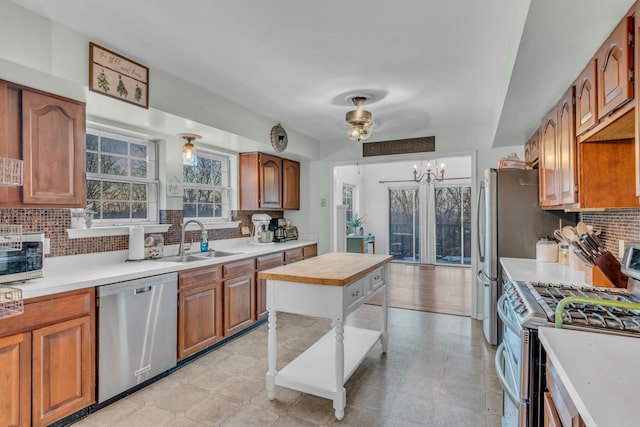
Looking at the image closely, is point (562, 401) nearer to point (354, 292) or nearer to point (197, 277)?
point (354, 292)

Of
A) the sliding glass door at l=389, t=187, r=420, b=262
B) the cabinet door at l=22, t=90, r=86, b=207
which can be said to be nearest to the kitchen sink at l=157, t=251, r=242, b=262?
the cabinet door at l=22, t=90, r=86, b=207

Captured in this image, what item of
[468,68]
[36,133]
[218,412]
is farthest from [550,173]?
[36,133]

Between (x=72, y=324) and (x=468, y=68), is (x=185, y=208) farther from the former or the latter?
(x=468, y=68)

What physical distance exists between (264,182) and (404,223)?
488cm

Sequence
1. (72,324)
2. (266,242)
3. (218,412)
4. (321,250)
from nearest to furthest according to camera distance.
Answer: (72,324), (218,412), (266,242), (321,250)

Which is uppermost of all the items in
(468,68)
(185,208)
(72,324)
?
(468,68)

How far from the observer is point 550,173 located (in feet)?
8.38

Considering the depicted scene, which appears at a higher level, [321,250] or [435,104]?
[435,104]

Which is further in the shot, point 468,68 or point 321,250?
point 321,250

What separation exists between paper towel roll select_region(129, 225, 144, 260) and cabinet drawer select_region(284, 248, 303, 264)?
1.72m

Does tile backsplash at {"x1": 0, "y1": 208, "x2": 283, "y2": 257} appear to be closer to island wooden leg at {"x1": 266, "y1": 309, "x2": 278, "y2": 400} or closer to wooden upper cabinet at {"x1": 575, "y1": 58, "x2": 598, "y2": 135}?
island wooden leg at {"x1": 266, "y1": 309, "x2": 278, "y2": 400}

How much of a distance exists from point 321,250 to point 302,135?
5.71ft

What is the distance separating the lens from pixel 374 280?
8.99ft

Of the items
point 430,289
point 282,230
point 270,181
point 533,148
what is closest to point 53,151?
point 270,181
